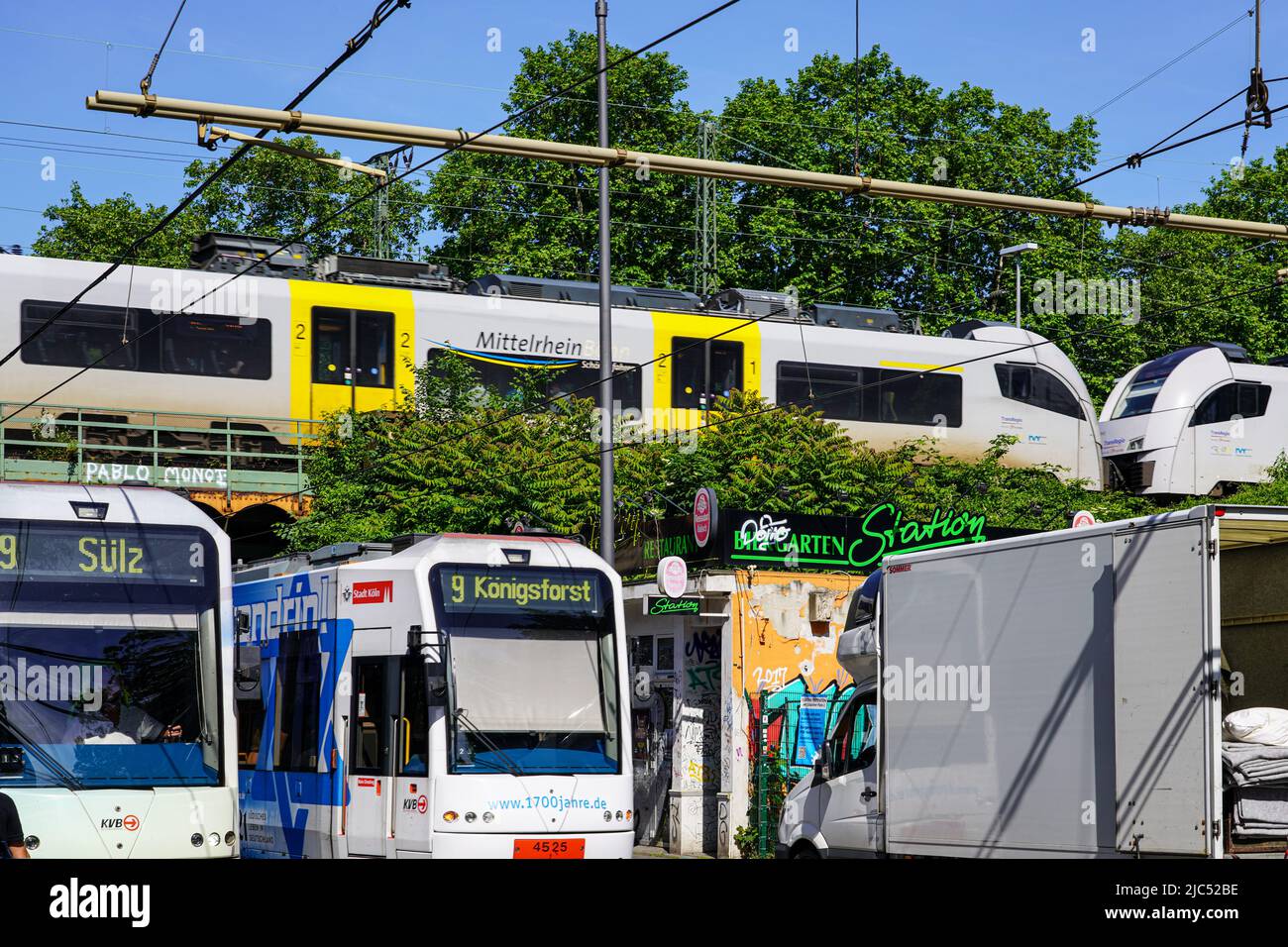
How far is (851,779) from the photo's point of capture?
1456 centimetres

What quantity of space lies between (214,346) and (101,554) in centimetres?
1614

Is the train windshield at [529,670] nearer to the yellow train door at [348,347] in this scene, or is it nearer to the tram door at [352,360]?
the yellow train door at [348,347]

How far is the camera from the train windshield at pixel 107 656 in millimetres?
12172

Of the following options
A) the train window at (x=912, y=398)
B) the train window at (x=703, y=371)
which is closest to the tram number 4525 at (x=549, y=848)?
the train window at (x=703, y=371)

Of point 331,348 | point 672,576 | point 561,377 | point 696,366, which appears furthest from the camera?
point 696,366

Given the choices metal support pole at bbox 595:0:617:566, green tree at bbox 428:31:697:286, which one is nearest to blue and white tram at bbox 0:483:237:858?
metal support pole at bbox 595:0:617:566

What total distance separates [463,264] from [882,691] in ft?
139

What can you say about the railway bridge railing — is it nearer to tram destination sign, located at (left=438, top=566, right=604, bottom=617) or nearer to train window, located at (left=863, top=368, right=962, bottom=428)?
train window, located at (left=863, top=368, right=962, bottom=428)

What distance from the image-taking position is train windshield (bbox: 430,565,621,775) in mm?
14492

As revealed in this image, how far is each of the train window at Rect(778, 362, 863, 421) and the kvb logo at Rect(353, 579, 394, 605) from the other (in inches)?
735

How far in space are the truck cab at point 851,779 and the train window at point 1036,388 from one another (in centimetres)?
2258

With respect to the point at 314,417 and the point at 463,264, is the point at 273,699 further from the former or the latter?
the point at 463,264

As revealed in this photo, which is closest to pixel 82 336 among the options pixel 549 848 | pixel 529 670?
pixel 529 670

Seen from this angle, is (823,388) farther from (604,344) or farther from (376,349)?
(604,344)
